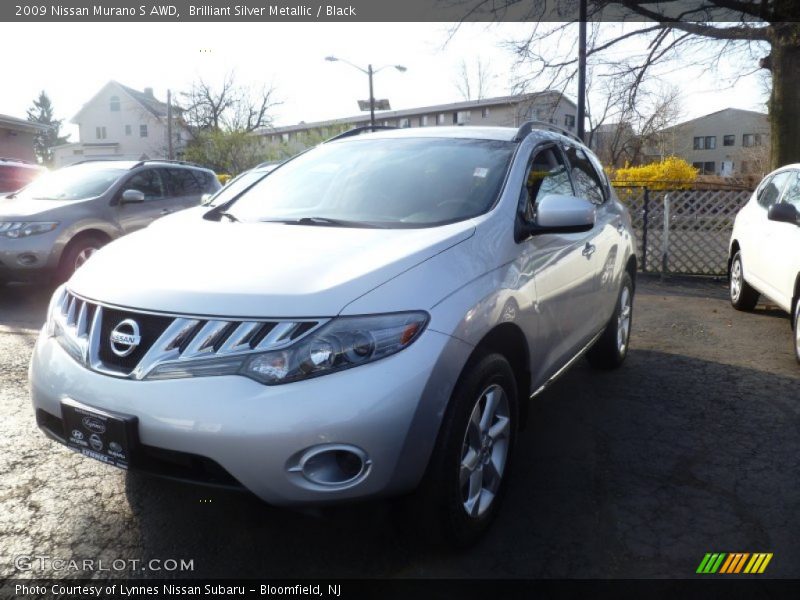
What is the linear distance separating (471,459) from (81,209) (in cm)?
680

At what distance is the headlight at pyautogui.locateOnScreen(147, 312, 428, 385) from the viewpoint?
7.35 ft

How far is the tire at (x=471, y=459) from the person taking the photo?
245cm

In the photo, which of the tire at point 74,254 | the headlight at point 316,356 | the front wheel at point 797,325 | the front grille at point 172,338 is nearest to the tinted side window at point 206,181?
the tire at point 74,254

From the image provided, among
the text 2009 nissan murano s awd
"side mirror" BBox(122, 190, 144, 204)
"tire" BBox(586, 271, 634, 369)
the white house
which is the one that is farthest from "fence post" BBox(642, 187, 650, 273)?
the white house

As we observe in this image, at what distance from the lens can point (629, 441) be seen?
155 inches

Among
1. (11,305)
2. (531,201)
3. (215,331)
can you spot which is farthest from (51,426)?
(11,305)

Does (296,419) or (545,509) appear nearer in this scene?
(296,419)

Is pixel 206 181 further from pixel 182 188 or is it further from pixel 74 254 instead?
pixel 74 254

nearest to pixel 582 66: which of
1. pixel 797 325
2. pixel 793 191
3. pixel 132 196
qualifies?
pixel 793 191

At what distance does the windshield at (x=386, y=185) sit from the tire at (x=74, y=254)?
4.69 meters

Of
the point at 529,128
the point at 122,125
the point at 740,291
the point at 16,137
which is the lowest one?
the point at 740,291

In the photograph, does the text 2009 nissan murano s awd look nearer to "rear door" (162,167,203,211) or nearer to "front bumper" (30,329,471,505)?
"front bumper" (30,329,471,505)

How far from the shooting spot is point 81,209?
7.98 m

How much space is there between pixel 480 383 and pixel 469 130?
1947 millimetres
